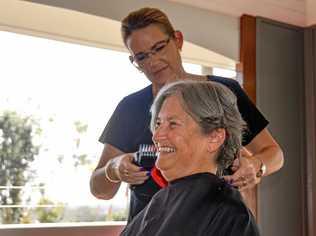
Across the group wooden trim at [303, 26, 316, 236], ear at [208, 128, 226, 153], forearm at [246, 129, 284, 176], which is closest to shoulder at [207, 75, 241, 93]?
forearm at [246, 129, 284, 176]

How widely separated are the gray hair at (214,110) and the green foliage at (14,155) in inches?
47.9


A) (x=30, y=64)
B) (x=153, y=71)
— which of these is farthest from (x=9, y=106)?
(x=153, y=71)

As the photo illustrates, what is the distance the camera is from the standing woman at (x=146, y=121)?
132 cm

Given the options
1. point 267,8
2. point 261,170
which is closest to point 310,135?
point 267,8

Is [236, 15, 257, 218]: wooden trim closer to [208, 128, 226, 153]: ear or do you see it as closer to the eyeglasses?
the eyeglasses

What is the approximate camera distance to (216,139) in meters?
1.17

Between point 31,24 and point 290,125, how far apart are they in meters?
1.55

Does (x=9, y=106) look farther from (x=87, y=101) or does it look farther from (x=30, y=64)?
(x=87, y=101)

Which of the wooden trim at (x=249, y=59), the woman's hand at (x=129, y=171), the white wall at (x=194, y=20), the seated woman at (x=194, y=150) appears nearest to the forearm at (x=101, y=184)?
the woman's hand at (x=129, y=171)

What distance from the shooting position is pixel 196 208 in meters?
1.13

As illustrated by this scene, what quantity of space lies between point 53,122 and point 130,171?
1.12 meters

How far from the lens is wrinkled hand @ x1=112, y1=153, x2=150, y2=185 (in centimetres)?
126

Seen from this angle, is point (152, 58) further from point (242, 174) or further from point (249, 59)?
point (249, 59)

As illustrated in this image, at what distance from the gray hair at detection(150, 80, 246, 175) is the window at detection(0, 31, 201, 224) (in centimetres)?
104
